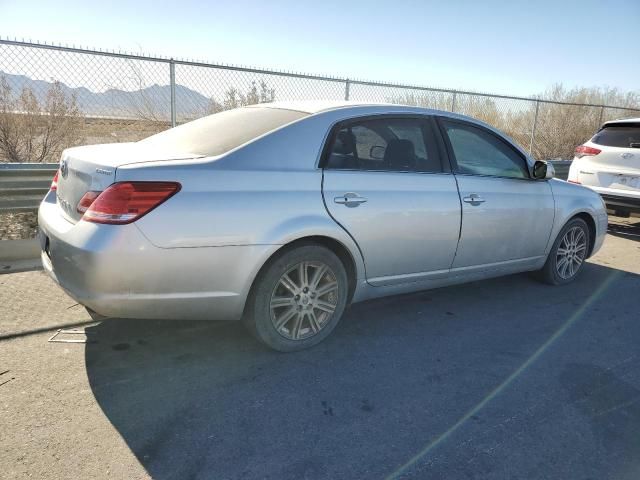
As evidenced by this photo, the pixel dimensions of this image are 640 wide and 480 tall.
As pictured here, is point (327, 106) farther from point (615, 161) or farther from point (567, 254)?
point (615, 161)

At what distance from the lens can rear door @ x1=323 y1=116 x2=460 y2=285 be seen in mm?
3344

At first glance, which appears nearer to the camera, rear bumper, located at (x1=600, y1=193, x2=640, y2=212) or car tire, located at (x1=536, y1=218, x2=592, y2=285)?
car tire, located at (x1=536, y1=218, x2=592, y2=285)

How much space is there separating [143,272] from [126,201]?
39 cm

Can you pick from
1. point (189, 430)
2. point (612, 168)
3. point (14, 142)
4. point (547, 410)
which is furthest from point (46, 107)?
point (612, 168)

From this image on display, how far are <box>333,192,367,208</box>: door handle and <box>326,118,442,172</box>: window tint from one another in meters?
0.20

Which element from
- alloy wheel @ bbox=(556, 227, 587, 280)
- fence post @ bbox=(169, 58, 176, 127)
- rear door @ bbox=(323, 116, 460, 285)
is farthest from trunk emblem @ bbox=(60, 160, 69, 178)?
alloy wheel @ bbox=(556, 227, 587, 280)

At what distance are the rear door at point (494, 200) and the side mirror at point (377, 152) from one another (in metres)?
0.70

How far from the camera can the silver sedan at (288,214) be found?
106 inches

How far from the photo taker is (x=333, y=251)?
11.2 ft

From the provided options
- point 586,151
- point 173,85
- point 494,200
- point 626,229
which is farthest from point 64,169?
point 626,229

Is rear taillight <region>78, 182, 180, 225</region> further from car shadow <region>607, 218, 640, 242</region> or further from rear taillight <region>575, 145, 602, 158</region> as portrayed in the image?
car shadow <region>607, 218, 640, 242</region>

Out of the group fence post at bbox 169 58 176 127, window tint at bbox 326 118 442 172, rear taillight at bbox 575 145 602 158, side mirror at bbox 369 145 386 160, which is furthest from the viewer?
rear taillight at bbox 575 145 602 158

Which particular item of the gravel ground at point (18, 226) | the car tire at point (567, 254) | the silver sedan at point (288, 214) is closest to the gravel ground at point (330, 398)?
the silver sedan at point (288, 214)

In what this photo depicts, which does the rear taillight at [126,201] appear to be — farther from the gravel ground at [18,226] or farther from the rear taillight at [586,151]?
the rear taillight at [586,151]
